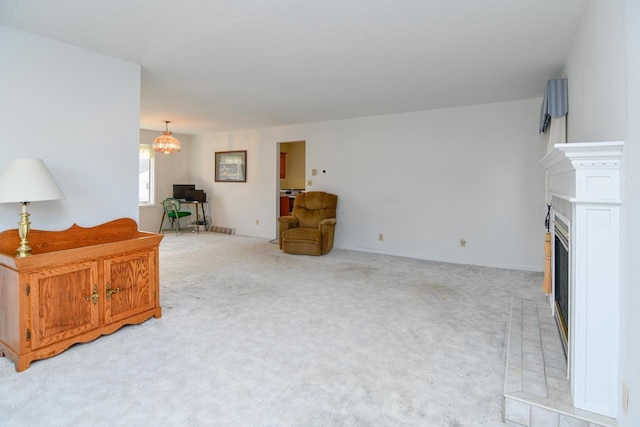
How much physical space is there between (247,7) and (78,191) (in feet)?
6.34

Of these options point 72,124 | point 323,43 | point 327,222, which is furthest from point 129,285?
point 327,222

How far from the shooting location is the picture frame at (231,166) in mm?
7484

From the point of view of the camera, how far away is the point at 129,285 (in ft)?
9.05

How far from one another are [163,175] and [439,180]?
5852 mm

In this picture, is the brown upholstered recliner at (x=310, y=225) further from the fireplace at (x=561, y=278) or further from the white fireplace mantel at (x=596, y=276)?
the white fireplace mantel at (x=596, y=276)

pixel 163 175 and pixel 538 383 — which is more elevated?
pixel 163 175

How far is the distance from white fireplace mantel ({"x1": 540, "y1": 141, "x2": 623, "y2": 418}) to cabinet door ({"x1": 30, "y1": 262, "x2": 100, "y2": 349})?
2.92 m

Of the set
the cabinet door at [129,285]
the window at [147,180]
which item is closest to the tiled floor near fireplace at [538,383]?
the cabinet door at [129,285]

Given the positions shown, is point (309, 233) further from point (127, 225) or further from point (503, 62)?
point (503, 62)

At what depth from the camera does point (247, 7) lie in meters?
2.25

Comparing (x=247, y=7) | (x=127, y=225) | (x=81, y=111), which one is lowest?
(x=127, y=225)

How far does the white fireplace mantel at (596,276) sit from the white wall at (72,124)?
3193 mm

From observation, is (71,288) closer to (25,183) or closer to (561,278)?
(25,183)

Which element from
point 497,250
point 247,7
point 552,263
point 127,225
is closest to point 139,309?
point 127,225
